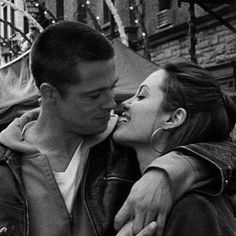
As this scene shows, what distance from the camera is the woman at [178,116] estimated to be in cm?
291

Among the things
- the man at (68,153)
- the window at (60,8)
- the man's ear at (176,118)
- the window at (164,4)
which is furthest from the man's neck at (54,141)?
the window at (60,8)

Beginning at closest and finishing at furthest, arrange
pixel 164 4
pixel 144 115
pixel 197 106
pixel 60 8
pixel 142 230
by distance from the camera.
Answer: pixel 142 230, pixel 197 106, pixel 144 115, pixel 164 4, pixel 60 8

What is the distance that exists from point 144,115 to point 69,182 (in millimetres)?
415

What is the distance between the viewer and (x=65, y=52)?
10.4 ft

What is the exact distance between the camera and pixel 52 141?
10.5 ft

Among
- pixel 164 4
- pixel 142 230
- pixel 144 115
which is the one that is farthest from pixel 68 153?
pixel 164 4

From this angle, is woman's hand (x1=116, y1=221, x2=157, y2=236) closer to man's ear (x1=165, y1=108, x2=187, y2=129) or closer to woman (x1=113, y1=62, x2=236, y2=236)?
woman (x1=113, y1=62, x2=236, y2=236)

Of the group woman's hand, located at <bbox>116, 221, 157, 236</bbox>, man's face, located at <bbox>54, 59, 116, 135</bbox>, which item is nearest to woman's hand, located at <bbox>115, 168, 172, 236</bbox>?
woman's hand, located at <bbox>116, 221, 157, 236</bbox>

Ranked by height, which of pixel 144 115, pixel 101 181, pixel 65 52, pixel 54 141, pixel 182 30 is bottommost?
pixel 182 30

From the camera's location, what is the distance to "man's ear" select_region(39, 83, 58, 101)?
320 centimetres

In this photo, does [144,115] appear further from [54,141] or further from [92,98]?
[54,141]

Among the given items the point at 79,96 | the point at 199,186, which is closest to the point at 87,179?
the point at 79,96

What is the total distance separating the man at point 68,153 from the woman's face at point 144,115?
0.35 ft

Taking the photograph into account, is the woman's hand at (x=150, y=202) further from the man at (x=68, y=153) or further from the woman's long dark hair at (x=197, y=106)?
the woman's long dark hair at (x=197, y=106)
